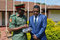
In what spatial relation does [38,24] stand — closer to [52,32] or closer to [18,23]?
[18,23]

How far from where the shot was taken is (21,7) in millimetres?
2488

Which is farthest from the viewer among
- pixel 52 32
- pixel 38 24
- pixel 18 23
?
pixel 52 32

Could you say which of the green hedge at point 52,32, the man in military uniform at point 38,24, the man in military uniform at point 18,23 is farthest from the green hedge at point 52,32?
the man in military uniform at point 18,23

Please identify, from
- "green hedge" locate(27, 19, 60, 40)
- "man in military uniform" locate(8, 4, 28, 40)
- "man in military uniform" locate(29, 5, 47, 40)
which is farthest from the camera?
"green hedge" locate(27, 19, 60, 40)

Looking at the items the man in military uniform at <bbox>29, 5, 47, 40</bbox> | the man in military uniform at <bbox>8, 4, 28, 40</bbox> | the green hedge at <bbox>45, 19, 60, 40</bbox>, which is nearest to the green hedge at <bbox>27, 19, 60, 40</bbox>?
the green hedge at <bbox>45, 19, 60, 40</bbox>

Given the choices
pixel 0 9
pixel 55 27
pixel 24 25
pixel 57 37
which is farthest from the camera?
pixel 0 9

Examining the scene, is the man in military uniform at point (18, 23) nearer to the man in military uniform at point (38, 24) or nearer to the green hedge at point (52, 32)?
the man in military uniform at point (38, 24)

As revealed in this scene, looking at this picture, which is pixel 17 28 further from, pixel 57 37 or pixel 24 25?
pixel 57 37

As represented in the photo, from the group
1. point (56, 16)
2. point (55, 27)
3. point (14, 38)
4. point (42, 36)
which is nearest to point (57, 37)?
point (55, 27)

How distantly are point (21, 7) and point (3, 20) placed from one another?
17.0 meters

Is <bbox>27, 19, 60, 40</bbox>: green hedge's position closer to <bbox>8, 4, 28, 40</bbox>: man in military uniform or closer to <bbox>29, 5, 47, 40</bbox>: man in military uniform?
<bbox>29, 5, 47, 40</bbox>: man in military uniform

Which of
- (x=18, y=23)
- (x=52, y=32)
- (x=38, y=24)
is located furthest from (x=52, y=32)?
(x=18, y=23)

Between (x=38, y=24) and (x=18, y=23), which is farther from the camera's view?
(x=38, y=24)

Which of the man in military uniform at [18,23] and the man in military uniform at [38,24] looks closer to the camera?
the man in military uniform at [18,23]
